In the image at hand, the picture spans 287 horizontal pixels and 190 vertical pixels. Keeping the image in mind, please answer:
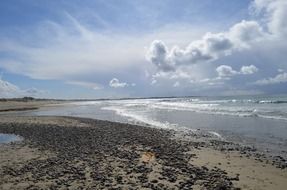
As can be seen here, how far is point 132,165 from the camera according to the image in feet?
40.4

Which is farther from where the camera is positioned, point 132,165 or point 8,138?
point 8,138

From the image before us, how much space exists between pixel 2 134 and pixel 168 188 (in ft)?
56.1

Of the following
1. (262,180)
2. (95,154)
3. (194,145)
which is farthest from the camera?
(194,145)

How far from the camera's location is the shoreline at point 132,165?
10.0 m

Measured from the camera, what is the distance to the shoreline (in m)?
10.0

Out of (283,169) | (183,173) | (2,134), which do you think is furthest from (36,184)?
(2,134)

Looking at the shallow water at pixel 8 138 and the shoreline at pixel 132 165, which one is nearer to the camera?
the shoreline at pixel 132 165

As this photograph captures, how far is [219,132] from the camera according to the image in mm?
22750

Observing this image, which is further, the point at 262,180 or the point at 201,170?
the point at 201,170

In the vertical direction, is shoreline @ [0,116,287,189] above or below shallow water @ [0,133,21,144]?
below

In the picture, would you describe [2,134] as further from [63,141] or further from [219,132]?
[219,132]

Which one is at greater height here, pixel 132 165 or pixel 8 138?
pixel 8 138

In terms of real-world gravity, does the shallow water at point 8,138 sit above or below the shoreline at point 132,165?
above

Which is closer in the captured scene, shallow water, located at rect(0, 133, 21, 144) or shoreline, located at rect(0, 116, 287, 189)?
shoreline, located at rect(0, 116, 287, 189)
